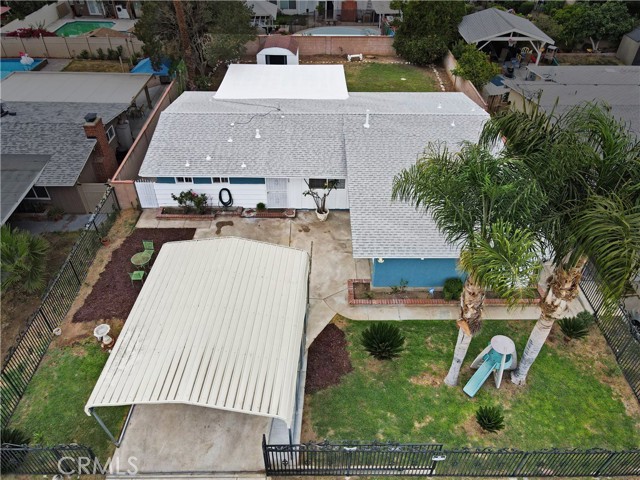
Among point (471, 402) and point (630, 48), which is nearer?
point (471, 402)

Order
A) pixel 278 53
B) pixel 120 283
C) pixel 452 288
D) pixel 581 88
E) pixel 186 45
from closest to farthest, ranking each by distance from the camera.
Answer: pixel 452 288
pixel 120 283
pixel 581 88
pixel 186 45
pixel 278 53

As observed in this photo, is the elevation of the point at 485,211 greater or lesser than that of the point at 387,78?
greater

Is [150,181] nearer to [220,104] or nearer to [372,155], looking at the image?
[220,104]

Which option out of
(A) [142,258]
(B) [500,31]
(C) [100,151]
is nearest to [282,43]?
(B) [500,31]

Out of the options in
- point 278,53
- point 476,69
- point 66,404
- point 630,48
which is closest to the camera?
point 66,404

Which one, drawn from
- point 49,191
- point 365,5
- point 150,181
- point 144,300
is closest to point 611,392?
point 144,300

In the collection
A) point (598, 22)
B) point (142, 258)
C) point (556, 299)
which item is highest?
point (556, 299)

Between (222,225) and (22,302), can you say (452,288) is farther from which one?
(22,302)
